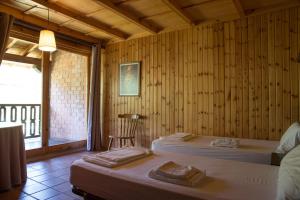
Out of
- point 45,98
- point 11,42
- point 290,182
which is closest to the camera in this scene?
point 290,182

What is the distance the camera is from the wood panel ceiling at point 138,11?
309 centimetres

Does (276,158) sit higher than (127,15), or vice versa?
(127,15)

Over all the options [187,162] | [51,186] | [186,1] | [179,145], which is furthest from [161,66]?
[51,186]

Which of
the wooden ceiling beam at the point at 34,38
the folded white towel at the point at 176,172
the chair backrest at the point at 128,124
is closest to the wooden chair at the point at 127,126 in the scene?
the chair backrest at the point at 128,124

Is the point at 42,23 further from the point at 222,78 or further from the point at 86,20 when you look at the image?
the point at 222,78

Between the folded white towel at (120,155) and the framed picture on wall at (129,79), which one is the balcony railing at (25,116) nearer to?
the framed picture on wall at (129,79)

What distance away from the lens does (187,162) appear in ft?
6.70

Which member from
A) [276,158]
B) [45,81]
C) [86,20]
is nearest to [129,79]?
[86,20]

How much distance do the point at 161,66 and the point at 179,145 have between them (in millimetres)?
1878

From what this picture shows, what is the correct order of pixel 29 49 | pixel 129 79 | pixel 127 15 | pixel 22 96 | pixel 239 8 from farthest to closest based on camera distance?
pixel 22 96 → pixel 129 79 → pixel 29 49 → pixel 127 15 → pixel 239 8

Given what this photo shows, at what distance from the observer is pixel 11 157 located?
110 inches

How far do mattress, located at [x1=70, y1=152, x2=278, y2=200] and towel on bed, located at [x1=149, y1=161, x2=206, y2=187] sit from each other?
0.13ft

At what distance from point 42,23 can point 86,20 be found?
0.82 m

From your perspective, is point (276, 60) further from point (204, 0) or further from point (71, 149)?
point (71, 149)
